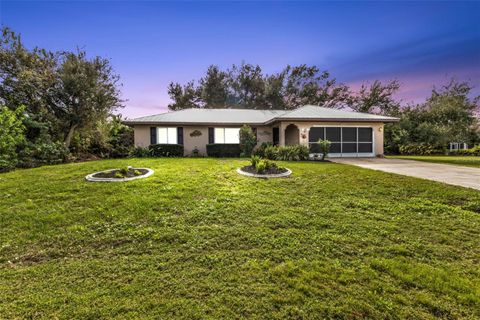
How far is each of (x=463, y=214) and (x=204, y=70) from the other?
1177 inches

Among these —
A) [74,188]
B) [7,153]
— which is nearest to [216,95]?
[7,153]

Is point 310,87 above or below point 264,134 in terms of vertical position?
above

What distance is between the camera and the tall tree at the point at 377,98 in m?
27.7

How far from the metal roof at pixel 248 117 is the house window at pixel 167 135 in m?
0.66

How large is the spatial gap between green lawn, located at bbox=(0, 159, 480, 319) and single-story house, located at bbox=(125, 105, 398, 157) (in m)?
8.26

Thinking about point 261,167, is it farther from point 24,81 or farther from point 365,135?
point 24,81

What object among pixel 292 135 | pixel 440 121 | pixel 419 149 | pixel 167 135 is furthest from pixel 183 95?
pixel 440 121

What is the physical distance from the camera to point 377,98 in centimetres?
2831

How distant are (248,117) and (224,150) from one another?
378cm

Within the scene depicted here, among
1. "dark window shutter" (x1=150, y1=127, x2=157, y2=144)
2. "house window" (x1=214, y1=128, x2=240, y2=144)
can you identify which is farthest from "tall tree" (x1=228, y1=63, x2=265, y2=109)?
"dark window shutter" (x1=150, y1=127, x2=157, y2=144)

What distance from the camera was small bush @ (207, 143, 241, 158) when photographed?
552 inches

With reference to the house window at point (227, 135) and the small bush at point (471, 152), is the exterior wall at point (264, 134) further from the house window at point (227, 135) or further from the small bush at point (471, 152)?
the small bush at point (471, 152)

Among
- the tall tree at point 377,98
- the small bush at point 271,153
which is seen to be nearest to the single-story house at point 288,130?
the small bush at point 271,153

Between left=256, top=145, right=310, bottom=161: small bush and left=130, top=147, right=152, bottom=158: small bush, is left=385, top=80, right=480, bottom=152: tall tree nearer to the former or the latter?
left=256, top=145, right=310, bottom=161: small bush
